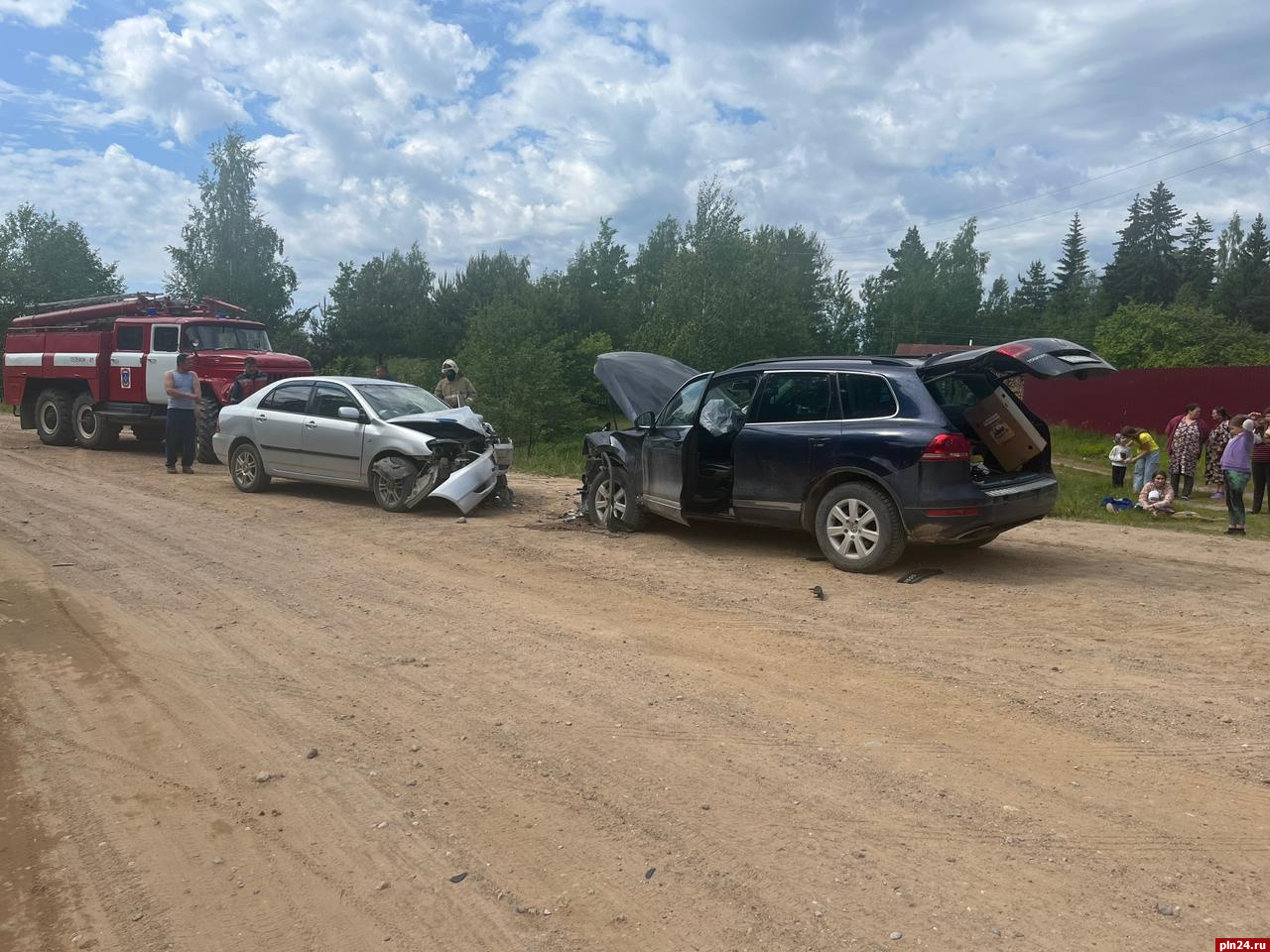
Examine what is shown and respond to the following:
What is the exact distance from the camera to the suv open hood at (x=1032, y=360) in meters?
7.53

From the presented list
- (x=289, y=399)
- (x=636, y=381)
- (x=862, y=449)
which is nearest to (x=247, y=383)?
(x=289, y=399)

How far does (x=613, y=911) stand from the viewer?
3152 millimetres

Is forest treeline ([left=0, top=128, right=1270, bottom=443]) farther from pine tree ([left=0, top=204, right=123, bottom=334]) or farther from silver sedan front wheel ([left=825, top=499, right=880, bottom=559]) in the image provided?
silver sedan front wheel ([left=825, top=499, right=880, bottom=559])

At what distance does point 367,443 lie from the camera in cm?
1152

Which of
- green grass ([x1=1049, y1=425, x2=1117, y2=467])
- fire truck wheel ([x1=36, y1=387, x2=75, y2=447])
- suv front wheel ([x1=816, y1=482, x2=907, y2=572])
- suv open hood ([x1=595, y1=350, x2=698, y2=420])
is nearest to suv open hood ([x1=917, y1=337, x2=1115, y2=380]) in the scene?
suv front wheel ([x1=816, y1=482, x2=907, y2=572])

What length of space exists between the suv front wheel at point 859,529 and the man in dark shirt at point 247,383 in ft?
34.7

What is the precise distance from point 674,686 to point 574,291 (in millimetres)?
49151

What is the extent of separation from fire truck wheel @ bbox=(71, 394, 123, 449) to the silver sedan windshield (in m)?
8.60

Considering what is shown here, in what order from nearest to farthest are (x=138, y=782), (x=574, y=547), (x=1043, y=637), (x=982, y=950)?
(x=982, y=950)
(x=138, y=782)
(x=1043, y=637)
(x=574, y=547)

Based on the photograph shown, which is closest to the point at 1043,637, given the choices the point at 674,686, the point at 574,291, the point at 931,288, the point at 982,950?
the point at 674,686

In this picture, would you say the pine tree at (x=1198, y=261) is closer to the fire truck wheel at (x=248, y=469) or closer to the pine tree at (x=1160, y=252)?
the pine tree at (x=1160, y=252)

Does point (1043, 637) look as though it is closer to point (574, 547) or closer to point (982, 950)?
point (982, 950)

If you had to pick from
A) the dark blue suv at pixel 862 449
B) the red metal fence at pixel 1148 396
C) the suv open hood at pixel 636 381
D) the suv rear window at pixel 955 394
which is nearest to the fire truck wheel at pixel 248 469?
the suv open hood at pixel 636 381

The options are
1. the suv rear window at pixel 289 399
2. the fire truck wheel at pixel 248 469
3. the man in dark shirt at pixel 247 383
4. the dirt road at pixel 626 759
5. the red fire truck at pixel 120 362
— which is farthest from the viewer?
the red fire truck at pixel 120 362
